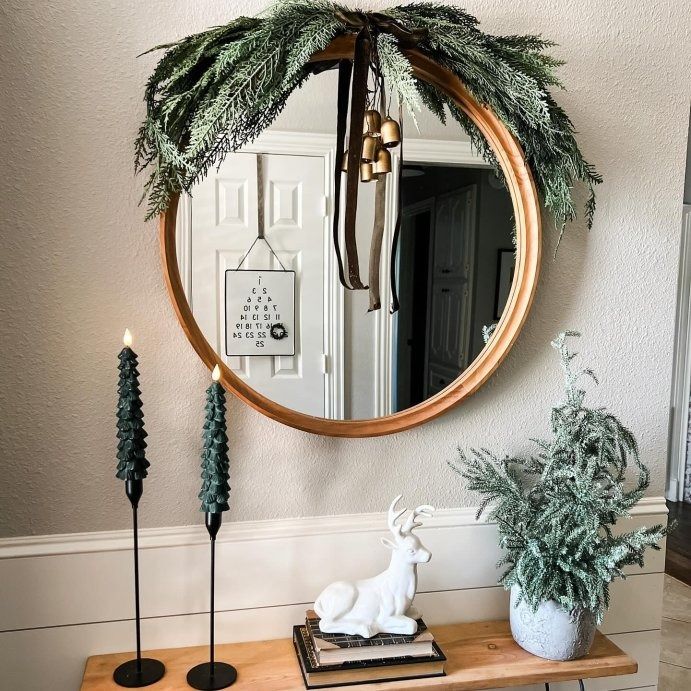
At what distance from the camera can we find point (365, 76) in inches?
47.6

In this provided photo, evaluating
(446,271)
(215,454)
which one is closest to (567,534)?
(446,271)

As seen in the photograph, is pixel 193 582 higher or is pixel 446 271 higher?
pixel 446 271

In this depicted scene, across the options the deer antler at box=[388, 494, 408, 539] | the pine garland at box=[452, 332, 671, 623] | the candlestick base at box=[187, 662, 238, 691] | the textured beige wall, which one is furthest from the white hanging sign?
the candlestick base at box=[187, 662, 238, 691]

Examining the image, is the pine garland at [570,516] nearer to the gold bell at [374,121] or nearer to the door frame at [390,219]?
the door frame at [390,219]

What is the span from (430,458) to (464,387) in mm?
163

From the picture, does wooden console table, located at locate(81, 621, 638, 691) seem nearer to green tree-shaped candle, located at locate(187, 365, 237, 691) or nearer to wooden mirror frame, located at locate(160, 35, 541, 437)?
green tree-shaped candle, located at locate(187, 365, 237, 691)

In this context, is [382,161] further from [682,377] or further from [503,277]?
[682,377]

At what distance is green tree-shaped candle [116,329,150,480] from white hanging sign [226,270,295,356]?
19 cm

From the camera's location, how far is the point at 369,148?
1.28 m

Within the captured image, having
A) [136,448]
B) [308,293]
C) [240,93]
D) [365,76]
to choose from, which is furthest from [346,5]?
[136,448]

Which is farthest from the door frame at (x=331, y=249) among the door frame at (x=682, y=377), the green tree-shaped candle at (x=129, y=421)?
the door frame at (x=682, y=377)

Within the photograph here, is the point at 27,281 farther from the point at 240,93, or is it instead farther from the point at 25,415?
the point at 240,93

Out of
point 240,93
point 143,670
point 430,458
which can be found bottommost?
point 143,670

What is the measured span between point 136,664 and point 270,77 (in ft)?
3.36
